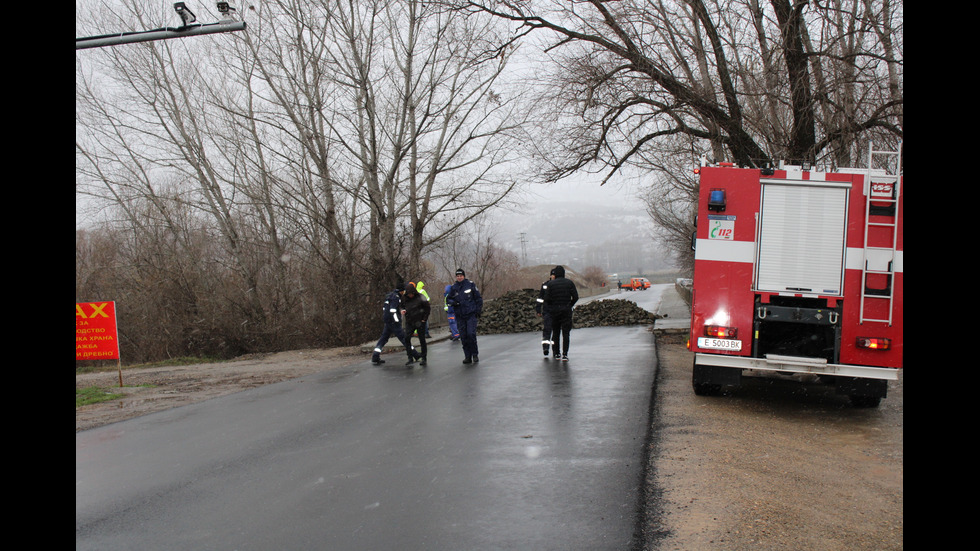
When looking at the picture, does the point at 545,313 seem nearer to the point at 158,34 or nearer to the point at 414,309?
the point at 414,309

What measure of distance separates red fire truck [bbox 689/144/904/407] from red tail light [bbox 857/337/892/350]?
0.04 ft

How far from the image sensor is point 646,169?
1927 cm

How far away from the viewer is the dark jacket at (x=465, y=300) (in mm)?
13898

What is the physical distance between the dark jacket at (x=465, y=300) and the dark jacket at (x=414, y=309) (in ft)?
2.26

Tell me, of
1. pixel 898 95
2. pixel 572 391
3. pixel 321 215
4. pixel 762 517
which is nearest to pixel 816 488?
pixel 762 517

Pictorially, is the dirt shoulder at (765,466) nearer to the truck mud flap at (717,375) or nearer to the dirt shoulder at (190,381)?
the dirt shoulder at (190,381)

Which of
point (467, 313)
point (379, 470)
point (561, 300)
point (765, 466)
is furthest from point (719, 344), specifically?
point (467, 313)

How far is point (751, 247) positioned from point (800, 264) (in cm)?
64

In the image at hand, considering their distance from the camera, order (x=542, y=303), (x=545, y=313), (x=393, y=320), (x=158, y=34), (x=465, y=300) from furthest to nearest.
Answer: (x=393, y=320) < (x=465, y=300) < (x=545, y=313) < (x=542, y=303) < (x=158, y=34)

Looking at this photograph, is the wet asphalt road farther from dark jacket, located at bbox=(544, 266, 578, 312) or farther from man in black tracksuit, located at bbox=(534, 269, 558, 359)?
man in black tracksuit, located at bbox=(534, 269, 558, 359)

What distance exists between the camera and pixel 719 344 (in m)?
8.70

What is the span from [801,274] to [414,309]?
7.64 meters

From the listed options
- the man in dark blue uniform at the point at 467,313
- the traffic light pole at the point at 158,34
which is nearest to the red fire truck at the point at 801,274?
the man in dark blue uniform at the point at 467,313
